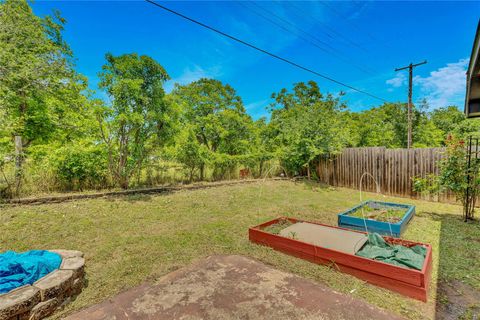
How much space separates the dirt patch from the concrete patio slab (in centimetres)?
63

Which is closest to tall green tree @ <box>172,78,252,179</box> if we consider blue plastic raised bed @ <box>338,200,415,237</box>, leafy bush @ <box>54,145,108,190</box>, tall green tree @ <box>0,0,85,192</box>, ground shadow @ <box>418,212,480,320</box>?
tall green tree @ <box>0,0,85,192</box>

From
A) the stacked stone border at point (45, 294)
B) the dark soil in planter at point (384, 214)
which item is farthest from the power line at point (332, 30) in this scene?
the stacked stone border at point (45, 294)

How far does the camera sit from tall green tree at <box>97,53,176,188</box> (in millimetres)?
5887

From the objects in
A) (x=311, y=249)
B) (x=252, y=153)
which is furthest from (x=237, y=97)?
(x=311, y=249)

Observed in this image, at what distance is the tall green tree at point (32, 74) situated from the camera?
626 cm

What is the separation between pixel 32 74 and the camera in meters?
6.32

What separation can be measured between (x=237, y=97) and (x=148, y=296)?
1420 centimetres

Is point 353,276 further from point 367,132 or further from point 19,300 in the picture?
point 367,132

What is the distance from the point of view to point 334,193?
815cm

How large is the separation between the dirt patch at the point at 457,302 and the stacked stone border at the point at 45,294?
11.9 ft

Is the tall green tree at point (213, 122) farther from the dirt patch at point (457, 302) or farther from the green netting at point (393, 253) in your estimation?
the dirt patch at point (457, 302)

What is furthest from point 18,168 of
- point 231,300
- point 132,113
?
point 231,300

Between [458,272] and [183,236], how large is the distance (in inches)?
161

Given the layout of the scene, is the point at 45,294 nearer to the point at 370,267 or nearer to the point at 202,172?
the point at 370,267
